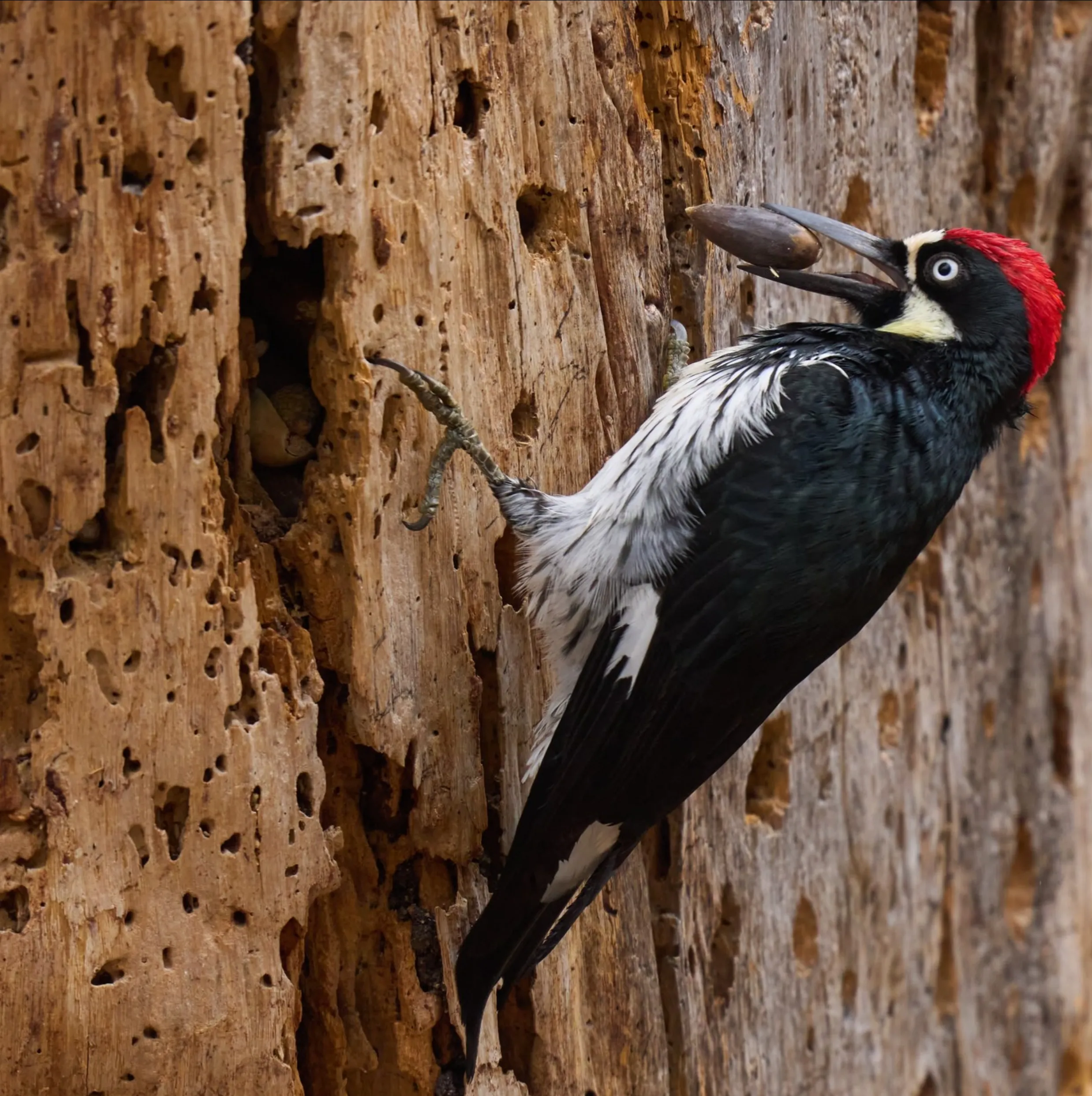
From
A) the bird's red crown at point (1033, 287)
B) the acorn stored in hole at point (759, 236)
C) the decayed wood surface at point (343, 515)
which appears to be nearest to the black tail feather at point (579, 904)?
the decayed wood surface at point (343, 515)

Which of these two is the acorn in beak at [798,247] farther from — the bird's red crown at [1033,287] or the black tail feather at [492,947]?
the black tail feather at [492,947]

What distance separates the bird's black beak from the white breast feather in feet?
1.21

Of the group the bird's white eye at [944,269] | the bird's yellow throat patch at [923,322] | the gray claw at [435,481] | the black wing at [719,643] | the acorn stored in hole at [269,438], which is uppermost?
the bird's white eye at [944,269]

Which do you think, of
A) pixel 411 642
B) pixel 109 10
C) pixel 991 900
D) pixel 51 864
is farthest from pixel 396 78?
pixel 991 900

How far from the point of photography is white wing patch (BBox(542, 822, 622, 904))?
195 cm

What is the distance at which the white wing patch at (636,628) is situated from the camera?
2.00m

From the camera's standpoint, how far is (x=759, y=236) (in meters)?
2.16

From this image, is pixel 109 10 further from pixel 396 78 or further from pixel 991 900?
pixel 991 900

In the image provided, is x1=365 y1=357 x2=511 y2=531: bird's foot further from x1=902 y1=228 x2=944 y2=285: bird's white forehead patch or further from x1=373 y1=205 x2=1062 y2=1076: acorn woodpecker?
x1=902 y1=228 x2=944 y2=285: bird's white forehead patch

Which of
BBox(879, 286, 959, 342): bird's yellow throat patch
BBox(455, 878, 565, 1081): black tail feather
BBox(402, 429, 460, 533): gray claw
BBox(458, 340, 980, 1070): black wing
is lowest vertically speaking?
BBox(455, 878, 565, 1081): black tail feather

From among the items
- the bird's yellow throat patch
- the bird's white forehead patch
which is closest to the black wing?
the bird's yellow throat patch

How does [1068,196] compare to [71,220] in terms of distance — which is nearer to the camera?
[71,220]

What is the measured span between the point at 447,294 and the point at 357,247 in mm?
167

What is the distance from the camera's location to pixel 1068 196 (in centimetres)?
359
